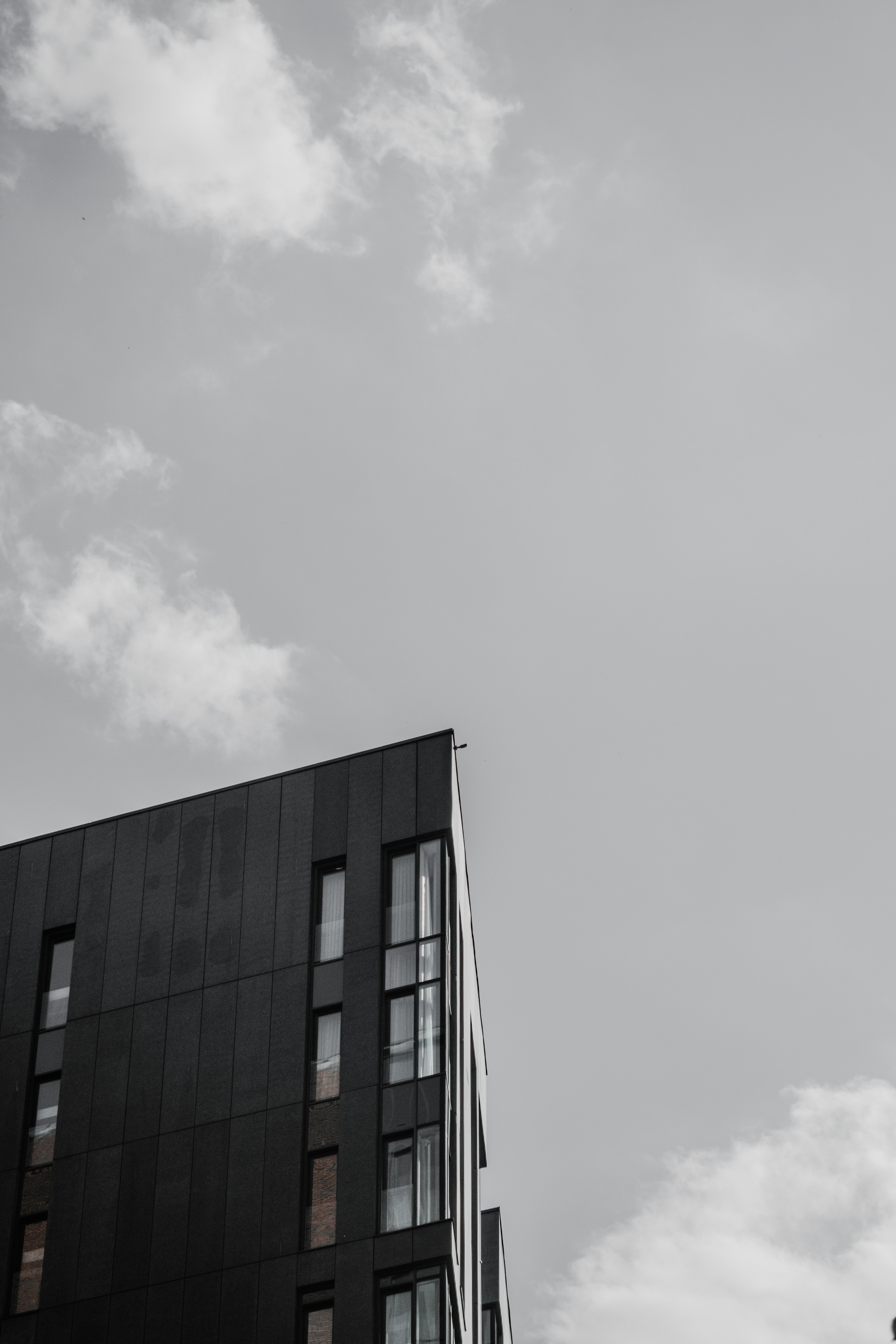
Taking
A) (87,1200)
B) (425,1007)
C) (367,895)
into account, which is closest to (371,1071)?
(425,1007)

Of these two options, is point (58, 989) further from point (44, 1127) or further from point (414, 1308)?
point (414, 1308)

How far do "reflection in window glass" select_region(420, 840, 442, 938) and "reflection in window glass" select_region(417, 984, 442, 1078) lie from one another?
6.09ft

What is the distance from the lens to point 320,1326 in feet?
132

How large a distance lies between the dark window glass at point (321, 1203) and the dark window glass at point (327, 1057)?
1.80 metres

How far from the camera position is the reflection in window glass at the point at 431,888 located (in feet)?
153

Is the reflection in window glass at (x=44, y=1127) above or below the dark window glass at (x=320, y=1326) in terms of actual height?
above

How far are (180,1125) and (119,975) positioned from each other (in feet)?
18.3

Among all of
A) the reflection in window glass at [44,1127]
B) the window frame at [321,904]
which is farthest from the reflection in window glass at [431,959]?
the reflection in window glass at [44,1127]

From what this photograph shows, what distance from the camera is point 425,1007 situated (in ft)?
148

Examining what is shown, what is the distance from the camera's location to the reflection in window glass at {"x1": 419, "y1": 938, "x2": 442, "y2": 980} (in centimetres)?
4559

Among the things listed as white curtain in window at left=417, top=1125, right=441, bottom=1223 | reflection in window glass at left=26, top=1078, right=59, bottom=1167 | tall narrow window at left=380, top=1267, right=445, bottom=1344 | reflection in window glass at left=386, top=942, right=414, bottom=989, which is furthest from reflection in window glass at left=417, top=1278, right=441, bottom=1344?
reflection in window glass at left=26, top=1078, right=59, bottom=1167

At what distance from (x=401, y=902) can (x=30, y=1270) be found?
570 inches

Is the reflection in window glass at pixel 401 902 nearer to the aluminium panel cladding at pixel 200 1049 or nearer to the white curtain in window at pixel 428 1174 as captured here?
the aluminium panel cladding at pixel 200 1049

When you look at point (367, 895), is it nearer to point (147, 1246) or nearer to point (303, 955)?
point (303, 955)
